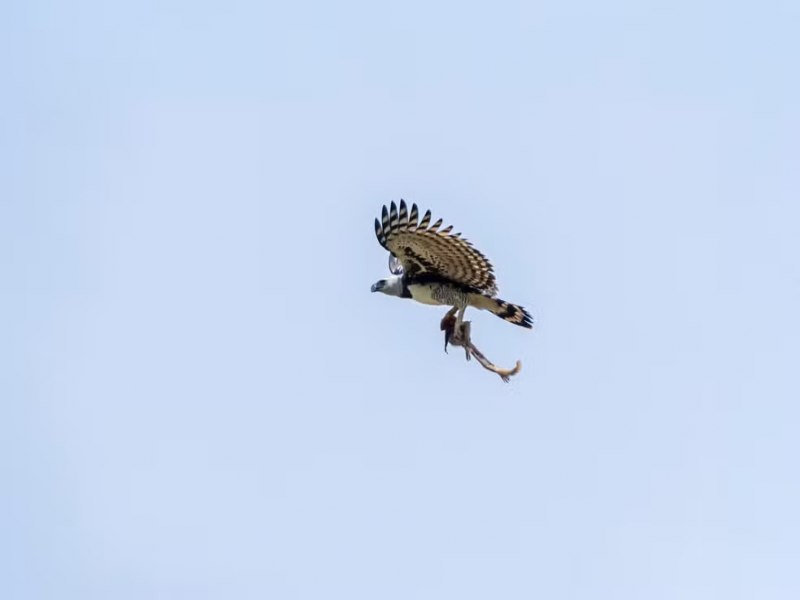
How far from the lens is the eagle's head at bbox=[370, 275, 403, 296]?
3591 centimetres

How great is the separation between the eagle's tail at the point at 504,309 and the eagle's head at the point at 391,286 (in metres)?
1.10

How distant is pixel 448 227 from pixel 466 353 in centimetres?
191

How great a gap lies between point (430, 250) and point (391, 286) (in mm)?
1304

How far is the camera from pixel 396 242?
3469 centimetres

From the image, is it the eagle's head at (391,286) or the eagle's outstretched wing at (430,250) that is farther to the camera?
the eagle's head at (391,286)

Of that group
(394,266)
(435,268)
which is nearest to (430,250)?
(435,268)

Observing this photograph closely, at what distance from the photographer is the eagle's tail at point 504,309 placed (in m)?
35.7

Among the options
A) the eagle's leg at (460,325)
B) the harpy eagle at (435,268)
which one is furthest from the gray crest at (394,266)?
the eagle's leg at (460,325)

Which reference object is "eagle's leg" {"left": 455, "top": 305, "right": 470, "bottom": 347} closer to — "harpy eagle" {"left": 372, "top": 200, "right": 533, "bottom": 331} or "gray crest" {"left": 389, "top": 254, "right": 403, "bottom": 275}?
"harpy eagle" {"left": 372, "top": 200, "right": 533, "bottom": 331}

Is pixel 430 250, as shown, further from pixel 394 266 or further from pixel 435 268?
pixel 394 266

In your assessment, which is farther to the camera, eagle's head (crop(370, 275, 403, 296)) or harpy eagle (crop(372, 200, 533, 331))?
eagle's head (crop(370, 275, 403, 296))

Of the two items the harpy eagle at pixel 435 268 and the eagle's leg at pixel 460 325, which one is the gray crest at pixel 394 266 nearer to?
the harpy eagle at pixel 435 268

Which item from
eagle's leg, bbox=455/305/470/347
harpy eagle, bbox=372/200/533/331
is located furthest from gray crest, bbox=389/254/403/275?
eagle's leg, bbox=455/305/470/347

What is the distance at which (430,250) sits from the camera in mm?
34875
